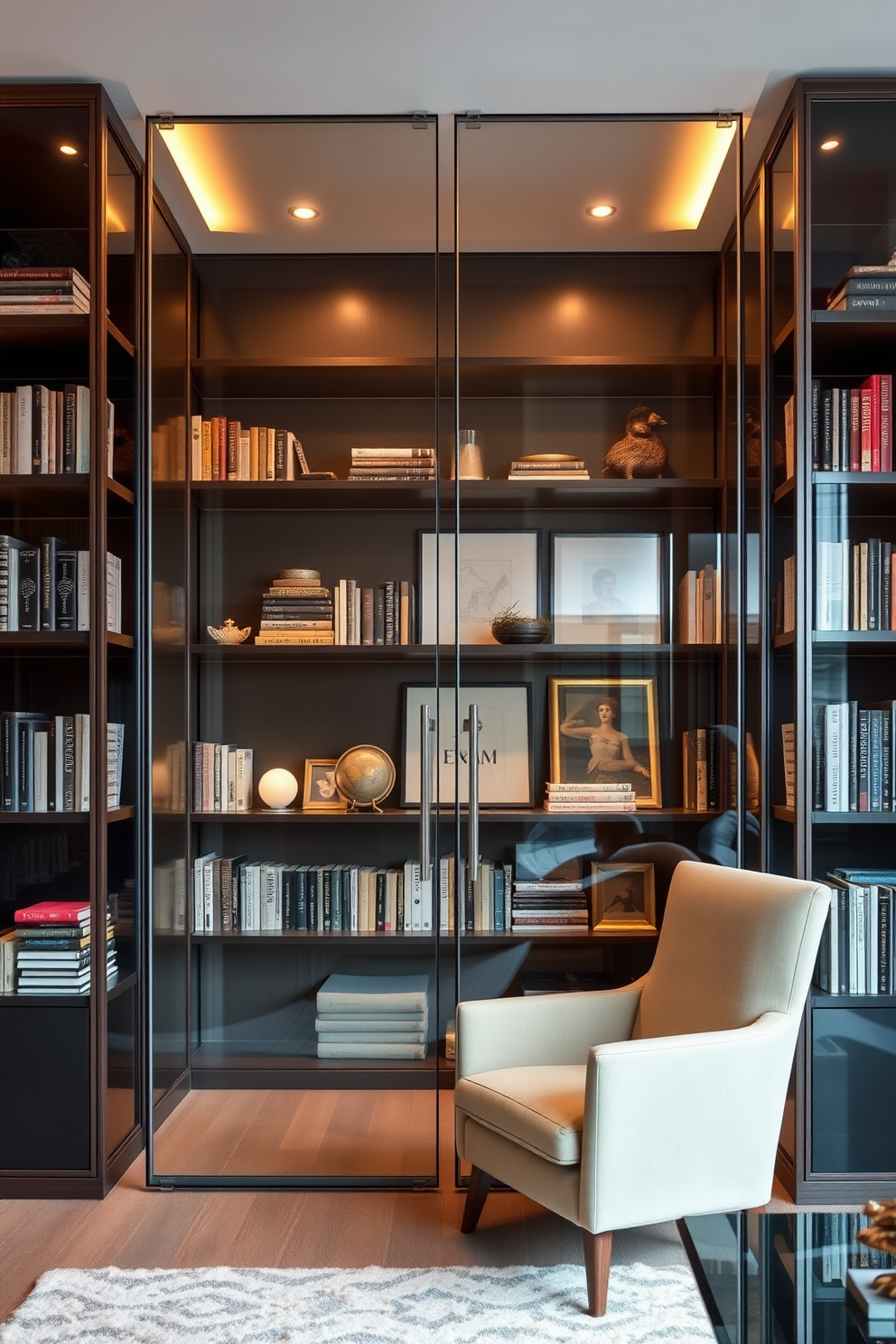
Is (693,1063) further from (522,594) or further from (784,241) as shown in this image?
(784,241)

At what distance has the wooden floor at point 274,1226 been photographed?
104 inches

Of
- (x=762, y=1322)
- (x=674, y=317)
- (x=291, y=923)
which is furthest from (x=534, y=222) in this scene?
(x=762, y=1322)

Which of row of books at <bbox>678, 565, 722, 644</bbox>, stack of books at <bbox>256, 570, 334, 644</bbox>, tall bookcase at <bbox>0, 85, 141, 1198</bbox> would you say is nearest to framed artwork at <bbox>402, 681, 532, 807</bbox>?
stack of books at <bbox>256, 570, 334, 644</bbox>

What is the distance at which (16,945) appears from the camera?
3064mm

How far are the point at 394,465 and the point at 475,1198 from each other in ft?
6.46

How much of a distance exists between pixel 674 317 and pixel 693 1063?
2066 millimetres

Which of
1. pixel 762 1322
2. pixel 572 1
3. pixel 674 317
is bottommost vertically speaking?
pixel 762 1322

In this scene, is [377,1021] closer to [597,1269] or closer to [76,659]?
[597,1269]

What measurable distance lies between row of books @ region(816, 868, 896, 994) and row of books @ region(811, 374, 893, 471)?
3.79ft

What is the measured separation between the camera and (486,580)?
321 cm

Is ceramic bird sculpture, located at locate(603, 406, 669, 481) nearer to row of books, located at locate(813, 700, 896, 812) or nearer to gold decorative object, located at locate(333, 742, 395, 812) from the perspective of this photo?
row of books, located at locate(813, 700, 896, 812)

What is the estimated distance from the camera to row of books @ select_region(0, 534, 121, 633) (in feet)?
10.2

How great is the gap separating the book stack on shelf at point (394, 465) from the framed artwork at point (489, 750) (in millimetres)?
617

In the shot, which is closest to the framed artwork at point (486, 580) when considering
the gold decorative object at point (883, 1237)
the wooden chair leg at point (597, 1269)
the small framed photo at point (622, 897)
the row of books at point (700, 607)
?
the row of books at point (700, 607)
